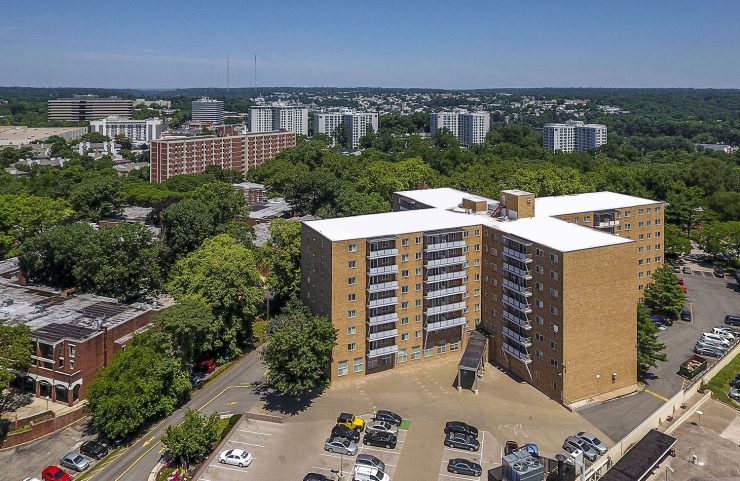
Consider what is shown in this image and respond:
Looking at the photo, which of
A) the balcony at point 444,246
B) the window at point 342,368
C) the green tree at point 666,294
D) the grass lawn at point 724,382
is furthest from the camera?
the green tree at point 666,294

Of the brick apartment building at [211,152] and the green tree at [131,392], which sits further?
the brick apartment building at [211,152]

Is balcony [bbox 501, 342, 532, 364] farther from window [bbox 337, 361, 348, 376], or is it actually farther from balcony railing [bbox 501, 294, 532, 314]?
window [bbox 337, 361, 348, 376]

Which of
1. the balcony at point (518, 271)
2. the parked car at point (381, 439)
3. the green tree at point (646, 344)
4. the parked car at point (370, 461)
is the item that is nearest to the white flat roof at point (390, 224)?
the balcony at point (518, 271)

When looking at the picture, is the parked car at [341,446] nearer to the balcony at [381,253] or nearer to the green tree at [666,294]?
the balcony at [381,253]

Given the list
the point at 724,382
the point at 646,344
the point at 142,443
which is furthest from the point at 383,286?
the point at 724,382

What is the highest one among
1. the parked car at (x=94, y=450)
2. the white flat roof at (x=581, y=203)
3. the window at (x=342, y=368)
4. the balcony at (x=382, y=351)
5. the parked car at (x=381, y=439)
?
the white flat roof at (x=581, y=203)

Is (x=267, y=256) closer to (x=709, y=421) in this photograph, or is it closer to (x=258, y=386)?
(x=258, y=386)

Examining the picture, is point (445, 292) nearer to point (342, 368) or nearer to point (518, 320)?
point (518, 320)
